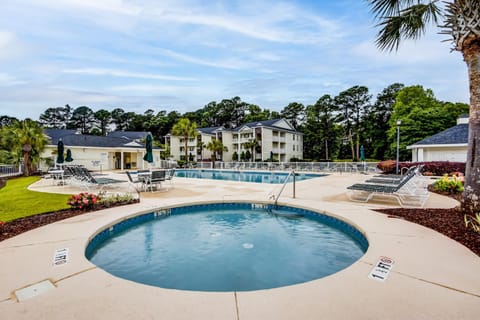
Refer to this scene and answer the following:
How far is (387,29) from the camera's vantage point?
6.50 m

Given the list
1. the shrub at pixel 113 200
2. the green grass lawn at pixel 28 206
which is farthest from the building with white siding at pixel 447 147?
the green grass lawn at pixel 28 206

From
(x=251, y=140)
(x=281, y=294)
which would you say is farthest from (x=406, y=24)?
(x=251, y=140)

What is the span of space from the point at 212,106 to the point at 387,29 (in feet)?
185

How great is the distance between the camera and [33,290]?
2.58 metres

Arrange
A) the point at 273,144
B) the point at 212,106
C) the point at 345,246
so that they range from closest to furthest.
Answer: the point at 345,246 → the point at 273,144 → the point at 212,106

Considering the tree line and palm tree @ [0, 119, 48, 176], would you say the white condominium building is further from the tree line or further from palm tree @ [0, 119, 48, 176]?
palm tree @ [0, 119, 48, 176]

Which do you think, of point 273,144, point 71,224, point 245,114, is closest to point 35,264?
point 71,224

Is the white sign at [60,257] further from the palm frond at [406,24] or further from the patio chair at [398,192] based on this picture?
the palm frond at [406,24]

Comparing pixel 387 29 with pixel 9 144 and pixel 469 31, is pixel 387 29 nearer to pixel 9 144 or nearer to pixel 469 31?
pixel 469 31

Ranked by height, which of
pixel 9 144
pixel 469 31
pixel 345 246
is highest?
pixel 469 31

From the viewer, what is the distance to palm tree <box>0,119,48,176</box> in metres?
16.8

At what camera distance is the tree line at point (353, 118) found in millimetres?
29406

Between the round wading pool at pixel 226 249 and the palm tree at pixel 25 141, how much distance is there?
16.3 meters

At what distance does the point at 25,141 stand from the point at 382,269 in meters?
21.9
